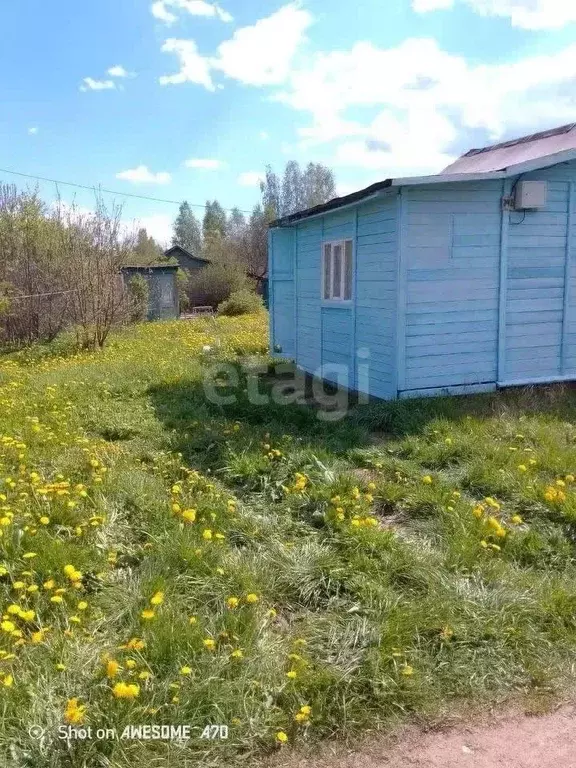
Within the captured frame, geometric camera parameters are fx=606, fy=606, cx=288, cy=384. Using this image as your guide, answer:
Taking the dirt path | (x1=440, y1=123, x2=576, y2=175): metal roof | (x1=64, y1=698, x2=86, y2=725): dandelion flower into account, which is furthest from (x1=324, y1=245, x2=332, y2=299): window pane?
(x1=64, y1=698, x2=86, y2=725): dandelion flower

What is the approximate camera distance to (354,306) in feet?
27.4

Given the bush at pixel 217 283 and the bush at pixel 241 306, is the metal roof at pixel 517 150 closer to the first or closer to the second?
the bush at pixel 241 306

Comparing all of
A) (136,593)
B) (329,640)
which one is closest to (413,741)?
(329,640)

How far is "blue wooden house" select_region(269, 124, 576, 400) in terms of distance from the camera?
23.4ft

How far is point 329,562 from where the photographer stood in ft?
11.4

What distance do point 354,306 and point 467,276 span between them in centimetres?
163

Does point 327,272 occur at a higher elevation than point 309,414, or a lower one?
higher

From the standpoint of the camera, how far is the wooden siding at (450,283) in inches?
280

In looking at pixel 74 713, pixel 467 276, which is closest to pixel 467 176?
pixel 467 276

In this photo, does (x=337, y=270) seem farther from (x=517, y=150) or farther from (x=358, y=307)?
(x=517, y=150)

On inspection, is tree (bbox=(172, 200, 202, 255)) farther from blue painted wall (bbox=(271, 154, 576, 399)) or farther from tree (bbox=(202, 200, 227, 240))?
blue painted wall (bbox=(271, 154, 576, 399))

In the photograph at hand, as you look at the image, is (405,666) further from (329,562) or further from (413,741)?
(329,562)

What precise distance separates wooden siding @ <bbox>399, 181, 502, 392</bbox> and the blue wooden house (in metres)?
0.01

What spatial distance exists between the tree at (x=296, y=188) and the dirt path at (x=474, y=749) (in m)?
46.1
